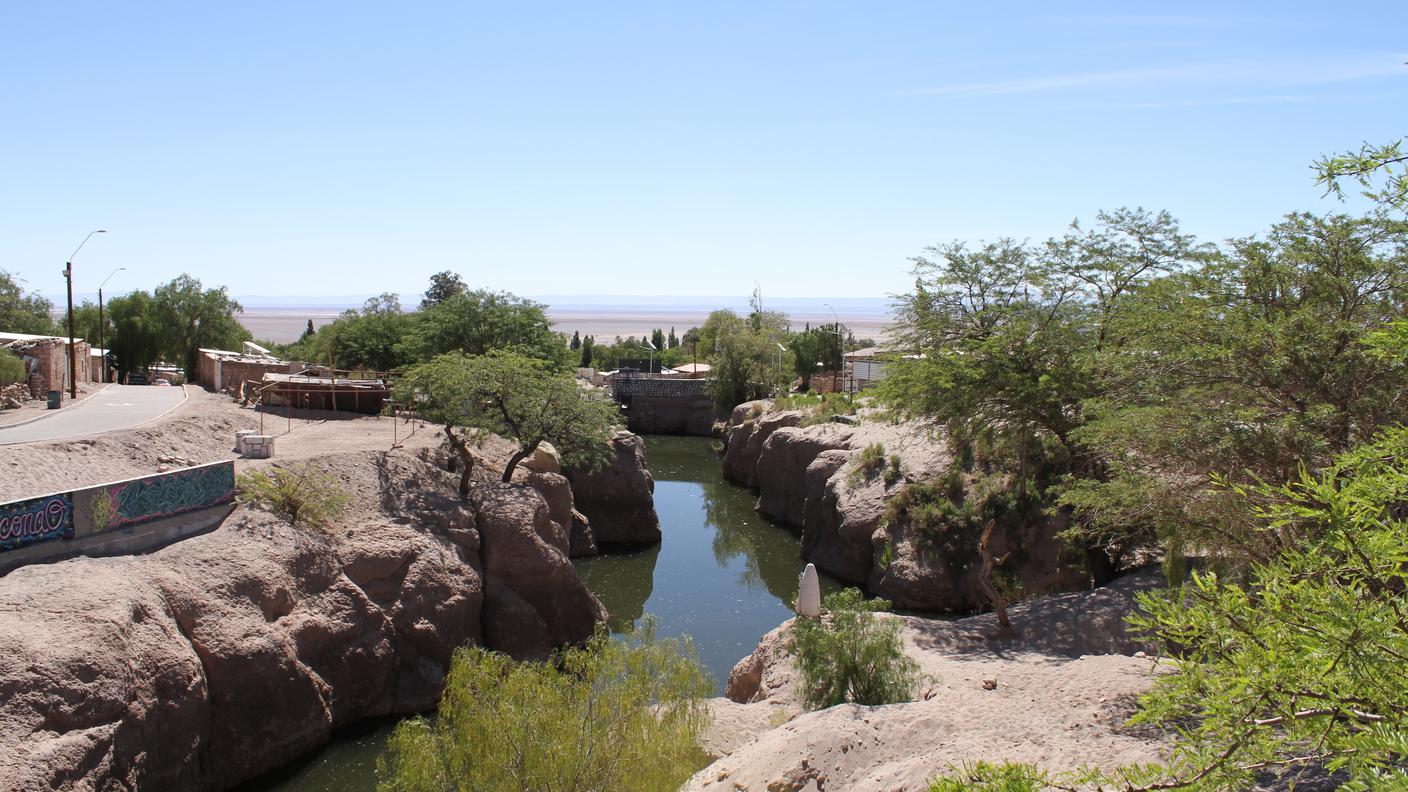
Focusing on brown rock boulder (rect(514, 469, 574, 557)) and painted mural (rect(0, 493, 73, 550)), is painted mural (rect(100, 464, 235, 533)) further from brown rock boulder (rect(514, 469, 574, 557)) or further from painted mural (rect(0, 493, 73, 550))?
brown rock boulder (rect(514, 469, 574, 557))

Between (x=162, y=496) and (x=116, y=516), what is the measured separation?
0.88 m

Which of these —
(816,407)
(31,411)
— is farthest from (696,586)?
(31,411)

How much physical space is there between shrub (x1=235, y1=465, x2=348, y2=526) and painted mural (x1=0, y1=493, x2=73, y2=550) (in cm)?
363

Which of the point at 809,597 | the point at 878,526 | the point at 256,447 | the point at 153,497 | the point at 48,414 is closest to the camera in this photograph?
the point at 809,597

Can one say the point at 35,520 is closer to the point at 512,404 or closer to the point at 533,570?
the point at 533,570

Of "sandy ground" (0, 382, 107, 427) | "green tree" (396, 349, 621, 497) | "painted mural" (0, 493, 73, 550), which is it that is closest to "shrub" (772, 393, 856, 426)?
"green tree" (396, 349, 621, 497)

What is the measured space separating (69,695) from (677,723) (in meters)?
8.27

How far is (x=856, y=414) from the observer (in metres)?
40.3

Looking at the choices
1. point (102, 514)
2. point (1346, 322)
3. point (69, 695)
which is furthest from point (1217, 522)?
point (102, 514)

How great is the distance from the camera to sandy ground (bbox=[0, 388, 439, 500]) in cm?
1970

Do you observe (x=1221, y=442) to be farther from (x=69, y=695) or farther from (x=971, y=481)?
(x=69, y=695)

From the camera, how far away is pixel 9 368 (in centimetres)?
3020

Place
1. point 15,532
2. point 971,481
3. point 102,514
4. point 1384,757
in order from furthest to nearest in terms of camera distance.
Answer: point 971,481, point 102,514, point 15,532, point 1384,757

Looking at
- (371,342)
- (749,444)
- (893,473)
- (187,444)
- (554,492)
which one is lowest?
(749,444)
